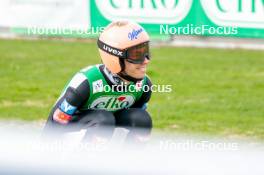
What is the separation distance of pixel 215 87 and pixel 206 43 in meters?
3.42

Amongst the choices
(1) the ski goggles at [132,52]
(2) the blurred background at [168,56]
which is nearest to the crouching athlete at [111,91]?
(1) the ski goggles at [132,52]

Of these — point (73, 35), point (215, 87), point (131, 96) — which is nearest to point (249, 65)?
point (215, 87)

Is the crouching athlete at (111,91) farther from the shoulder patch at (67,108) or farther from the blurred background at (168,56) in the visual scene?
the blurred background at (168,56)

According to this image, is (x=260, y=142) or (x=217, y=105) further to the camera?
(x=217, y=105)

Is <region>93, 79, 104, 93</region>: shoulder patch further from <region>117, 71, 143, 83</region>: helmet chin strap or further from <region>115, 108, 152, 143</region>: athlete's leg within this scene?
<region>115, 108, 152, 143</region>: athlete's leg

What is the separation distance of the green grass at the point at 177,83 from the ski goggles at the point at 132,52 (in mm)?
2267

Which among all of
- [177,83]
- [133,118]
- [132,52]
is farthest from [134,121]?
[177,83]

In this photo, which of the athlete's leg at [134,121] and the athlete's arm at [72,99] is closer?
the athlete's arm at [72,99]

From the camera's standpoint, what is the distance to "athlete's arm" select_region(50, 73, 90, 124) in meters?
4.01

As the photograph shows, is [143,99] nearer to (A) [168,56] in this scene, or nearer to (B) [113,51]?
(B) [113,51]

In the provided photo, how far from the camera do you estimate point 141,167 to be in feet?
4.82

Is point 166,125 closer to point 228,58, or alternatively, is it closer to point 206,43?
point 228,58

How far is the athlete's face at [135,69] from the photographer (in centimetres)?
400

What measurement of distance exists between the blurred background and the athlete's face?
2.08m
